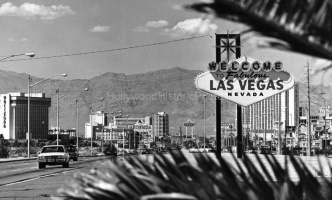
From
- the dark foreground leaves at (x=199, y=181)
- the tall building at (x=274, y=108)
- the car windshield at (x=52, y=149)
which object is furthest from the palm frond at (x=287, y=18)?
the tall building at (x=274, y=108)

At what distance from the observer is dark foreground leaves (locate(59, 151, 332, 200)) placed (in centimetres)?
260

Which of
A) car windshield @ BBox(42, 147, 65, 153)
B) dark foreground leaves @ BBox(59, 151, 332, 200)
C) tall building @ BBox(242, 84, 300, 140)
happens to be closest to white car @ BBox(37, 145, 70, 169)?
car windshield @ BBox(42, 147, 65, 153)

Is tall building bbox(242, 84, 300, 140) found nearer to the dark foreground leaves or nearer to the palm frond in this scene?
the dark foreground leaves

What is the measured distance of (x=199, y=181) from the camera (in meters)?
2.76

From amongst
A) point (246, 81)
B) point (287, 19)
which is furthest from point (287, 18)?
point (246, 81)

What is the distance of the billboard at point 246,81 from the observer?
3475 centimetres

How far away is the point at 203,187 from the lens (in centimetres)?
268

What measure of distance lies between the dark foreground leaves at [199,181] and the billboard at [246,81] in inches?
1247

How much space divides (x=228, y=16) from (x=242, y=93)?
33.0 metres

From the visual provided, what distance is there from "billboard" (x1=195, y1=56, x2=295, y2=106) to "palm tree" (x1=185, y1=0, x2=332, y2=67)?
1272 inches

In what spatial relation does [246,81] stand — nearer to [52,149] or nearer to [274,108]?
[52,149]

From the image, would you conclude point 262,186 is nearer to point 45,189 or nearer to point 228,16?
point 228,16

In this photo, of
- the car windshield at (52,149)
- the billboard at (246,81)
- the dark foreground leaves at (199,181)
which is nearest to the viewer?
the dark foreground leaves at (199,181)

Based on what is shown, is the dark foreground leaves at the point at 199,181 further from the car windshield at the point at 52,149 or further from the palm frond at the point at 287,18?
the car windshield at the point at 52,149
